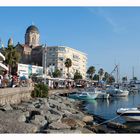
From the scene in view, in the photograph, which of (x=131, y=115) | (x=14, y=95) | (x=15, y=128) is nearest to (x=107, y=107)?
A: (x=14, y=95)

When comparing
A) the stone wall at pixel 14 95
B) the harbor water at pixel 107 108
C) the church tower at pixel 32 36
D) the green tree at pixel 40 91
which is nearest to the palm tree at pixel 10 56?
the harbor water at pixel 107 108

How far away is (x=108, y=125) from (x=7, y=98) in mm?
10256

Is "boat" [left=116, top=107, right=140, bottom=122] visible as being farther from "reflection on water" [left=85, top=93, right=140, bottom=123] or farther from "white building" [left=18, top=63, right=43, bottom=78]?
"white building" [left=18, top=63, right=43, bottom=78]

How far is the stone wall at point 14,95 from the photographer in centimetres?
2930

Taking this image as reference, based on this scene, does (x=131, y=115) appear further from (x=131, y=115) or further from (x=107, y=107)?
(x=107, y=107)

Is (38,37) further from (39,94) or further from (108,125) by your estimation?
(108,125)

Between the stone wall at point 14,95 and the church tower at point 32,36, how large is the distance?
3724 inches

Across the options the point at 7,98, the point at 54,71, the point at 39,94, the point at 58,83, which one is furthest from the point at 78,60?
the point at 7,98

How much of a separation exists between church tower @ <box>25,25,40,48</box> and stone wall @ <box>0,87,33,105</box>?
310 feet

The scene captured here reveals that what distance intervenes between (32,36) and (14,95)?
10621 cm

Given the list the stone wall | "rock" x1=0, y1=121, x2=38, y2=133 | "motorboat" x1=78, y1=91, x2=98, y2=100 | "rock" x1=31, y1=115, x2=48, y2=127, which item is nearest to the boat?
"rock" x1=31, y1=115, x2=48, y2=127

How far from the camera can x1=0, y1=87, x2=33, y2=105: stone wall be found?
29.3 metres

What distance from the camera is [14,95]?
34156 mm

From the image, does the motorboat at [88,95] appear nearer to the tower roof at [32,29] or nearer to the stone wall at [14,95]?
the stone wall at [14,95]
